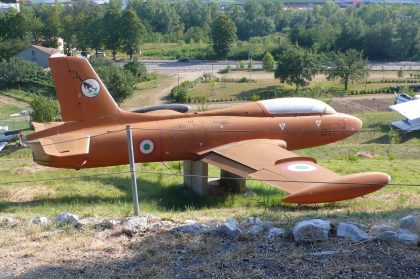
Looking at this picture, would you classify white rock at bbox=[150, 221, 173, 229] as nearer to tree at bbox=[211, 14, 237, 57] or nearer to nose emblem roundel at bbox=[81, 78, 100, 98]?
nose emblem roundel at bbox=[81, 78, 100, 98]

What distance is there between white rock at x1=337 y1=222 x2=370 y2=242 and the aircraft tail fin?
11.3m

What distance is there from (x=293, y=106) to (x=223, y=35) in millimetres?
67546

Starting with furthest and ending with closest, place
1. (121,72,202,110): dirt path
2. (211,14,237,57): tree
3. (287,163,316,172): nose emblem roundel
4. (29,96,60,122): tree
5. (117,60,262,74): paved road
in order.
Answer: (211,14,237,57): tree
(117,60,262,74): paved road
(121,72,202,110): dirt path
(29,96,60,122): tree
(287,163,316,172): nose emblem roundel

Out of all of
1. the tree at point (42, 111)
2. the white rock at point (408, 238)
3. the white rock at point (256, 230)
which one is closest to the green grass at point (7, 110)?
the tree at point (42, 111)

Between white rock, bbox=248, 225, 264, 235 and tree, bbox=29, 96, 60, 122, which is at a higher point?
white rock, bbox=248, 225, 264, 235

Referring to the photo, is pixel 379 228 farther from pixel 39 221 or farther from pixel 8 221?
pixel 8 221

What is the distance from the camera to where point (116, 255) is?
9.78 m

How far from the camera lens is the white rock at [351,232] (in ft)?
31.7

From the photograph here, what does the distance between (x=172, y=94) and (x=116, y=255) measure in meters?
52.3

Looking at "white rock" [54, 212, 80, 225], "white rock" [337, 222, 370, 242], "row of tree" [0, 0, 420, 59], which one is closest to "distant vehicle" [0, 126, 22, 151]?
"white rock" [54, 212, 80, 225]

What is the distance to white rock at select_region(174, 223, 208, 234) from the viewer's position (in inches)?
418

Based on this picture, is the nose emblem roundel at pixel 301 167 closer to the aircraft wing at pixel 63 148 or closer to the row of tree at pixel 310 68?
the aircraft wing at pixel 63 148

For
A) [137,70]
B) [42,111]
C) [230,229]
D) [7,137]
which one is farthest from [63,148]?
[137,70]

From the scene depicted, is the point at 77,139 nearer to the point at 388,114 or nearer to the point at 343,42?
the point at 388,114
